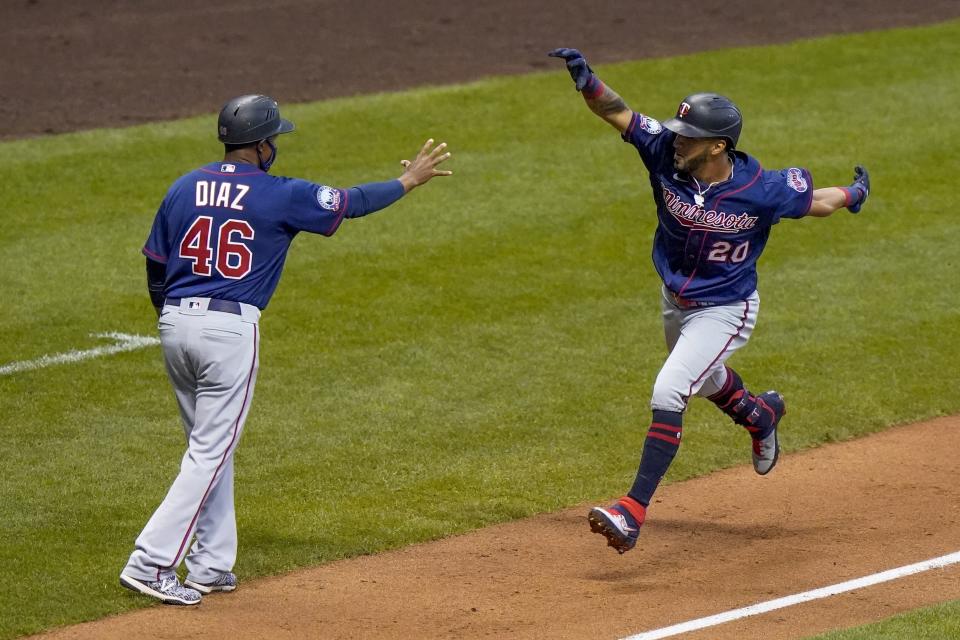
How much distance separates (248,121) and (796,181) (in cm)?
246

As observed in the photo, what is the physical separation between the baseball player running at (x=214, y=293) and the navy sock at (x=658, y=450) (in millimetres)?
1630

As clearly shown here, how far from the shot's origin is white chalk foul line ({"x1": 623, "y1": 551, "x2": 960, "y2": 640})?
5805 mm

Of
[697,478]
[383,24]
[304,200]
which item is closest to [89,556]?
[304,200]

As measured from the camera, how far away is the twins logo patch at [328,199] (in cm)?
614

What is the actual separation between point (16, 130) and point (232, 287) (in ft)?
25.7

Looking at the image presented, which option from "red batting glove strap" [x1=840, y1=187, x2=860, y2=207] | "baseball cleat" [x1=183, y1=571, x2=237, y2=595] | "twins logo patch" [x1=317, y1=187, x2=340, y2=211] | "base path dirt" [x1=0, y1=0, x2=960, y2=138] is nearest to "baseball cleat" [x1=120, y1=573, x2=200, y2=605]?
"baseball cleat" [x1=183, y1=571, x2=237, y2=595]

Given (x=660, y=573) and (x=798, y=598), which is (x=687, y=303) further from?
(x=798, y=598)

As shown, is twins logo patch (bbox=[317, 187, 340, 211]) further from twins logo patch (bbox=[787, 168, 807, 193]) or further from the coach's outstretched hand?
twins logo patch (bbox=[787, 168, 807, 193])

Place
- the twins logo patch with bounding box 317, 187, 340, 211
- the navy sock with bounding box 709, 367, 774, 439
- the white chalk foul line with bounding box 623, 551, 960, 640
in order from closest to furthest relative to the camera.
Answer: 1. the white chalk foul line with bounding box 623, 551, 960, 640
2. the twins logo patch with bounding box 317, 187, 340, 211
3. the navy sock with bounding box 709, 367, 774, 439

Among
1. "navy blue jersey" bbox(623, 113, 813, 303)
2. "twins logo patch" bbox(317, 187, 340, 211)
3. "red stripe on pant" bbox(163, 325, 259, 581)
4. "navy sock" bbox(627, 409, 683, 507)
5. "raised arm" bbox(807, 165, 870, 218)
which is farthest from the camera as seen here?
"raised arm" bbox(807, 165, 870, 218)

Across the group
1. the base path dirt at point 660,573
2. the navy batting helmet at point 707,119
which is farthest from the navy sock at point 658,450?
the navy batting helmet at point 707,119

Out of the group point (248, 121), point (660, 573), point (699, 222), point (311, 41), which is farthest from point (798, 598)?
point (311, 41)

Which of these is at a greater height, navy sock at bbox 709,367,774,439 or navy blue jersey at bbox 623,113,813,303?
navy blue jersey at bbox 623,113,813,303

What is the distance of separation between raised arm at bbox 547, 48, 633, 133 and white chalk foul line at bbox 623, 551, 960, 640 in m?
2.25
